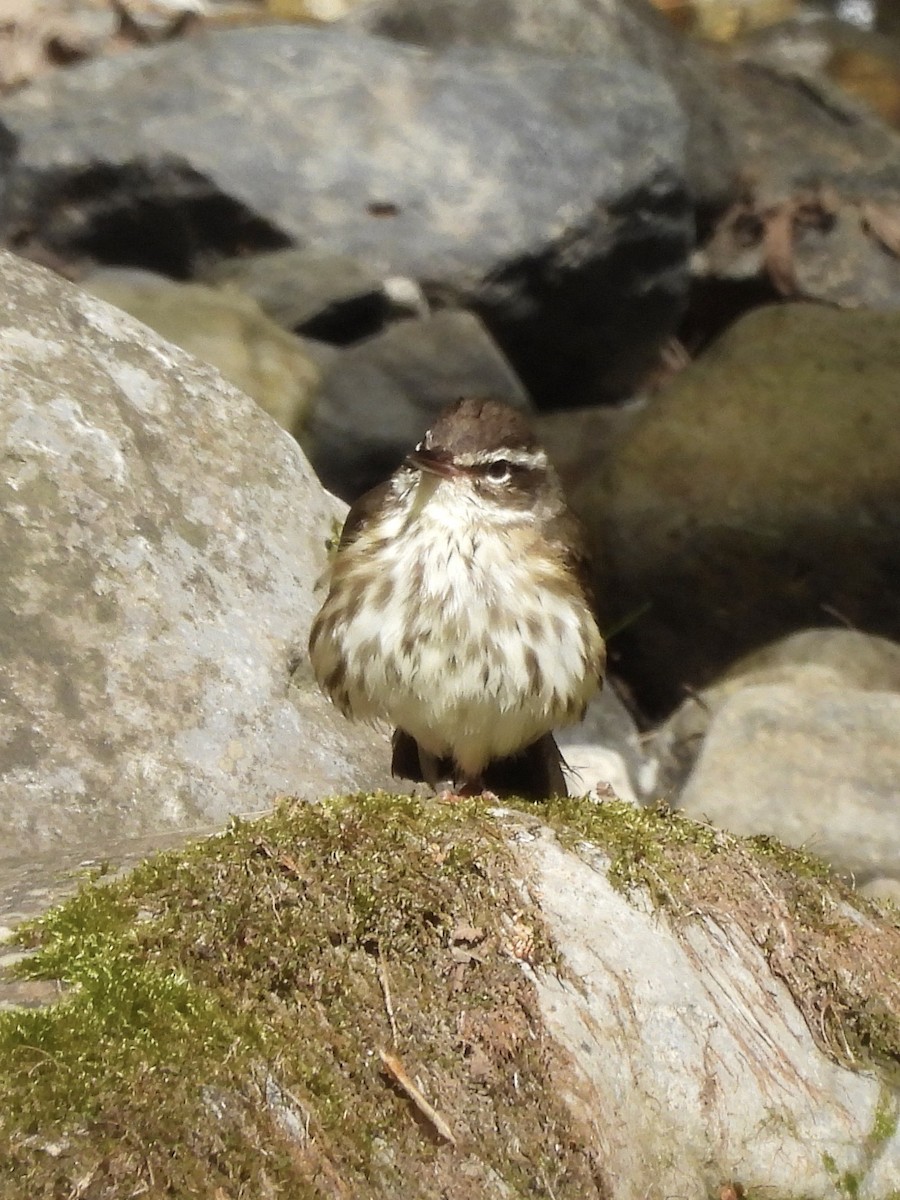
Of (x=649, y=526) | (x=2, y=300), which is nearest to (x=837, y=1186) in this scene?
(x=2, y=300)

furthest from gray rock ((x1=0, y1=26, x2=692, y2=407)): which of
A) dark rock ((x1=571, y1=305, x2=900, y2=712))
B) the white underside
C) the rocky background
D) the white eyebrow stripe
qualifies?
the white underside

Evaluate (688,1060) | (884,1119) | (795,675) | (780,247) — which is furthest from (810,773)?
(780,247)

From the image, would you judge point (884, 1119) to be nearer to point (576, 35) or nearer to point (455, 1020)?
point (455, 1020)

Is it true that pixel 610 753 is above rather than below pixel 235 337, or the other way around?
below

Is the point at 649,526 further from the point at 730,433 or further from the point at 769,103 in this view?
the point at 769,103

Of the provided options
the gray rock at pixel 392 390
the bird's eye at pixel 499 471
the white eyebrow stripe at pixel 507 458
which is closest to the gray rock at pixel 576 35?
the gray rock at pixel 392 390
